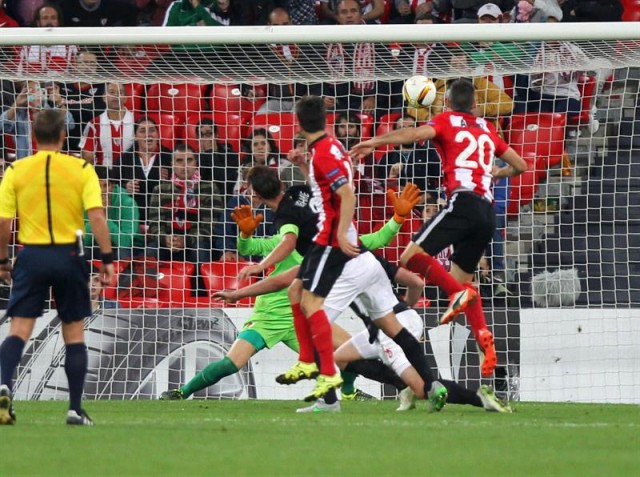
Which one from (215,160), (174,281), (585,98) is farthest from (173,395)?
(585,98)

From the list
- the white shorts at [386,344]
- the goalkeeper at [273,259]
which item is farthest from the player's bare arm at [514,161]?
the white shorts at [386,344]

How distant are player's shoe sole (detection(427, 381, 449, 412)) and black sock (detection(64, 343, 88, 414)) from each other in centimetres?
261

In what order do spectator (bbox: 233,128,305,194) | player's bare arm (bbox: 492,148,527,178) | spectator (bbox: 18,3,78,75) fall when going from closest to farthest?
1. player's bare arm (bbox: 492,148,527,178)
2. spectator (bbox: 18,3,78,75)
3. spectator (bbox: 233,128,305,194)

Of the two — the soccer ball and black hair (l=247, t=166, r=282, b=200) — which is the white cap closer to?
the soccer ball

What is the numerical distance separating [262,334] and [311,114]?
281cm

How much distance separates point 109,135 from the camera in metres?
Answer: 13.7

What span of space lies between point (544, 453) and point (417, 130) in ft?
11.3

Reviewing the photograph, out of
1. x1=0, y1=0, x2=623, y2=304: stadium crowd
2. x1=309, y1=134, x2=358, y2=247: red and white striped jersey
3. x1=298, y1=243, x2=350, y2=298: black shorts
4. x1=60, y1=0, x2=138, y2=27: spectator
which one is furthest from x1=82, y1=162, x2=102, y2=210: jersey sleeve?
x1=60, y1=0, x2=138, y2=27: spectator

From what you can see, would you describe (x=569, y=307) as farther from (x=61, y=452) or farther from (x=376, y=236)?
(x=61, y=452)

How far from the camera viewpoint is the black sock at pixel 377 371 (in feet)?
34.8

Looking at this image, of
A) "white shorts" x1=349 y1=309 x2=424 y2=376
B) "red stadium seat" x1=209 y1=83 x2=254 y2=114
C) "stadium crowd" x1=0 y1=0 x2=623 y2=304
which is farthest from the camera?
"red stadium seat" x1=209 y1=83 x2=254 y2=114

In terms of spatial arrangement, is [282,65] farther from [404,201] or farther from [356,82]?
[404,201]

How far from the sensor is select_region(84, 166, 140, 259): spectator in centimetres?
1336

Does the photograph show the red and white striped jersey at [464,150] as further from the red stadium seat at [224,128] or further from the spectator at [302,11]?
the spectator at [302,11]
